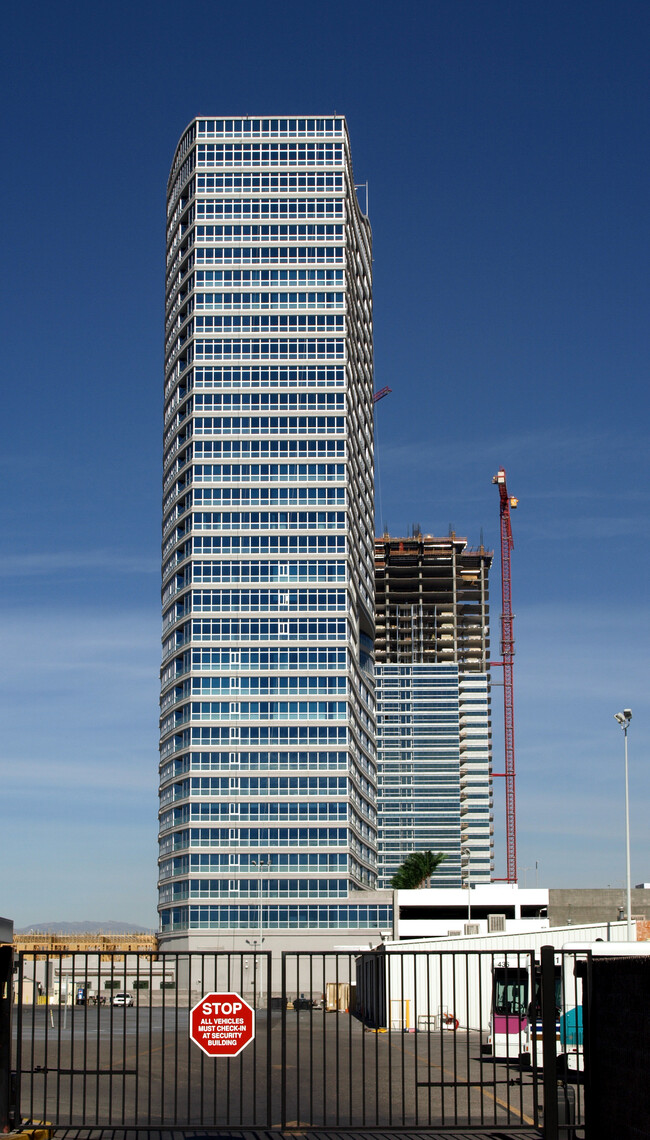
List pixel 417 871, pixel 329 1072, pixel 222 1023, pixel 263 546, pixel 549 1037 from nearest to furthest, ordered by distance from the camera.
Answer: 1. pixel 549 1037
2. pixel 222 1023
3. pixel 329 1072
4. pixel 263 546
5. pixel 417 871

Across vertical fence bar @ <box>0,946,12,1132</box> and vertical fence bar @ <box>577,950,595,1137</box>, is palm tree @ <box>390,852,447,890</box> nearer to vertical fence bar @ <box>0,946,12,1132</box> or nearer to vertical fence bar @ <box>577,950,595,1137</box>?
vertical fence bar @ <box>577,950,595,1137</box>

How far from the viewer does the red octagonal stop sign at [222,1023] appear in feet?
61.1

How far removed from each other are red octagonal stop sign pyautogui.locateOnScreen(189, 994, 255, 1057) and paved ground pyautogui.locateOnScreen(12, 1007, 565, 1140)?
16.6 inches

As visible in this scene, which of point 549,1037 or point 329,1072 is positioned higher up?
point 549,1037

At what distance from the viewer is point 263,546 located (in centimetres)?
16375

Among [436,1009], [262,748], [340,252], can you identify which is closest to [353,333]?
[340,252]

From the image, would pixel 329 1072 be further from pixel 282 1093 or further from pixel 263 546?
pixel 263 546

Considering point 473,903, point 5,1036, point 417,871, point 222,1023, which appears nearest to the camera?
point 5,1036

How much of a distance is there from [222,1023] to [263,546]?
14544 centimetres

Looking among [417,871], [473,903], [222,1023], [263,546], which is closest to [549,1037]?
[222,1023]

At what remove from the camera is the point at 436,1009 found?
59.2 metres

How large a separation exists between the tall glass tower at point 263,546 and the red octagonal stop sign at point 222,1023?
136m

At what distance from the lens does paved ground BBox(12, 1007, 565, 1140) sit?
60.6ft

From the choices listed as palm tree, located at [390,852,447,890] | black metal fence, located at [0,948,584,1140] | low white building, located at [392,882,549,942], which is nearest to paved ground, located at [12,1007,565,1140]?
black metal fence, located at [0,948,584,1140]
